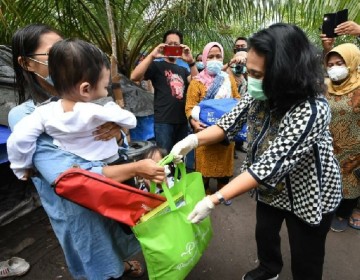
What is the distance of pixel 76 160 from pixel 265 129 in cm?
85

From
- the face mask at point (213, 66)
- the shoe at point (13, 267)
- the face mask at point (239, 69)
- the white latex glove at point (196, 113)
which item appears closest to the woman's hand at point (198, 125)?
the white latex glove at point (196, 113)

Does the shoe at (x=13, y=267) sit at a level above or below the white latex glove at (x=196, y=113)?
below

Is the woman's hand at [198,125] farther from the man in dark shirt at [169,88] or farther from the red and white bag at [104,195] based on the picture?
the red and white bag at [104,195]

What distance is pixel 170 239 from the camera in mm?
1121

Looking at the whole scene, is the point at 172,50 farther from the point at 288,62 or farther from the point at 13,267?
the point at 13,267

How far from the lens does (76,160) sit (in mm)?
1101

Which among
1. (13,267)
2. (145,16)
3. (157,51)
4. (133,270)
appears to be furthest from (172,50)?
(13,267)

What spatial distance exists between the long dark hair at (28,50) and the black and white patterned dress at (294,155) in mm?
931

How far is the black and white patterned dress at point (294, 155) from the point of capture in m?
1.13

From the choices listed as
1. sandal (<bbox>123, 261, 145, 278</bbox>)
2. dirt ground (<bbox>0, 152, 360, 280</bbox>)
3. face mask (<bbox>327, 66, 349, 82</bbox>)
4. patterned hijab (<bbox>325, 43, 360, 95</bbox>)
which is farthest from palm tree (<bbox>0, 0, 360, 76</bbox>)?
sandal (<bbox>123, 261, 145, 278</bbox>)

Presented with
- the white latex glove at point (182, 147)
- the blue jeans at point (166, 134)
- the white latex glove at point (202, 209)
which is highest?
the white latex glove at point (182, 147)

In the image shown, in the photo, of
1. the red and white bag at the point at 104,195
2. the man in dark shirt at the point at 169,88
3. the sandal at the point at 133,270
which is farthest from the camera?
the man in dark shirt at the point at 169,88

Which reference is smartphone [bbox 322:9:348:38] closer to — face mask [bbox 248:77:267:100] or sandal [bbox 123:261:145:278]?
face mask [bbox 248:77:267:100]

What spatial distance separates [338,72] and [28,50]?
2155 millimetres
